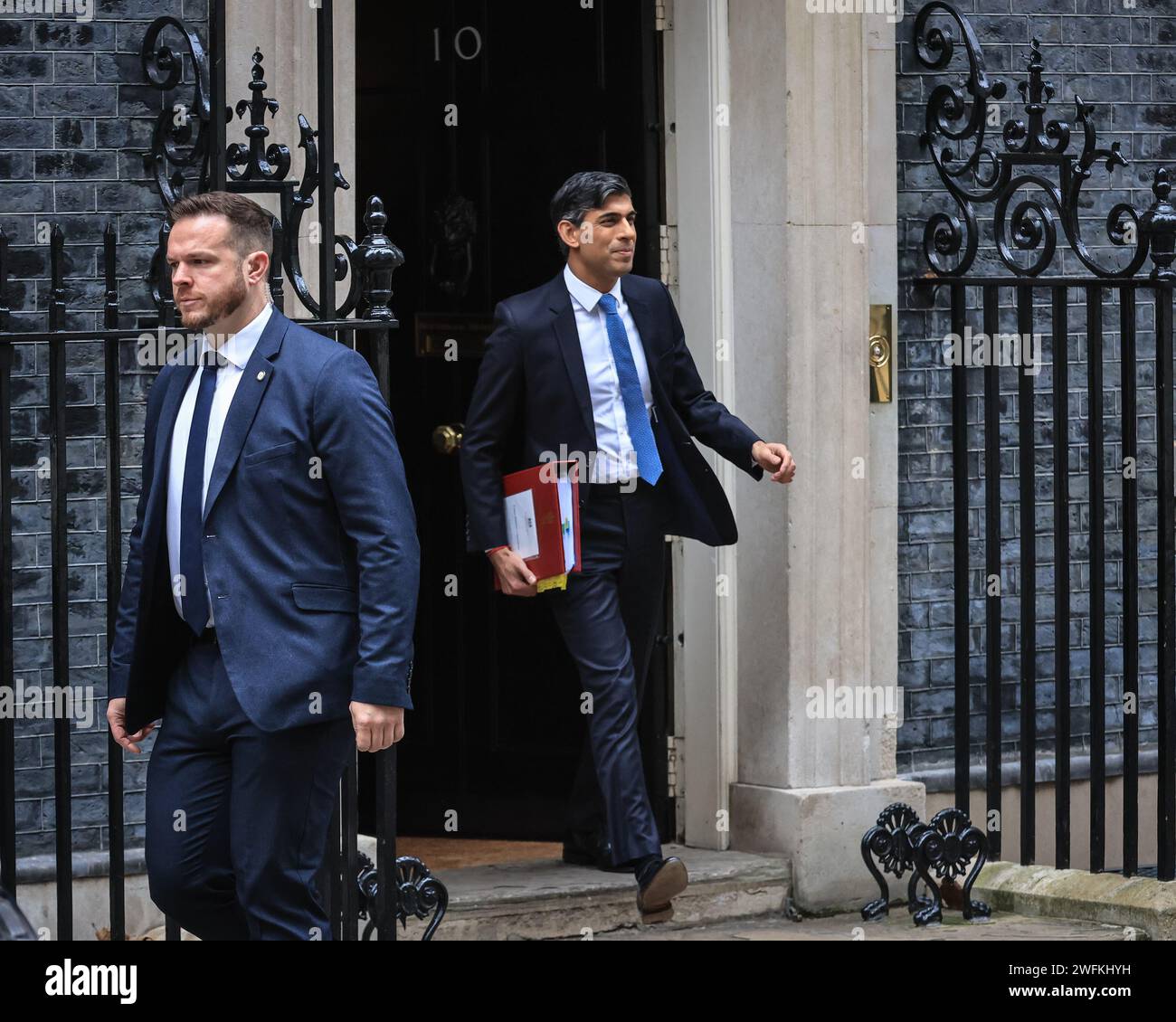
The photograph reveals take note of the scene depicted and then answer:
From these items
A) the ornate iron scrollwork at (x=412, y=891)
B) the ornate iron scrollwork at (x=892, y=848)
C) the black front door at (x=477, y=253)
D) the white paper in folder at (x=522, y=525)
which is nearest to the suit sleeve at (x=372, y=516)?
the ornate iron scrollwork at (x=412, y=891)

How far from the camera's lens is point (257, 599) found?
4.61m

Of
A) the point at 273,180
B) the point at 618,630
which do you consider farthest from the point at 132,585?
the point at 618,630

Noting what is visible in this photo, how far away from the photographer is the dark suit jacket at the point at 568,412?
662 cm

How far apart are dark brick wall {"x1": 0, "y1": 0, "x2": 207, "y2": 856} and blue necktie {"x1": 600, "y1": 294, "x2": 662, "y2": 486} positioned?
4.58 feet

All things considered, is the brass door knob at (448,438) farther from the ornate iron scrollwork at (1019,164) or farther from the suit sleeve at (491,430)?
the ornate iron scrollwork at (1019,164)

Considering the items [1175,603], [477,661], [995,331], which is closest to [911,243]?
[995,331]

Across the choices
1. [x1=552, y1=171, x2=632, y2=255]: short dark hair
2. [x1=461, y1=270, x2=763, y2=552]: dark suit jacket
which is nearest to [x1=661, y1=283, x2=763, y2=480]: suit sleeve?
[x1=461, y1=270, x2=763, y2=552]: dark suit jacket

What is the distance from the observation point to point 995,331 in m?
6.81

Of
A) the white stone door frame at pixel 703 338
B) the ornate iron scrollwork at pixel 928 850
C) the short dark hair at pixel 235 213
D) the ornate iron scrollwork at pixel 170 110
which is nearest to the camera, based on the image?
the short dark hair at pixel 235 213

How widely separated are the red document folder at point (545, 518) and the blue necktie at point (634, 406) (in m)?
0.21

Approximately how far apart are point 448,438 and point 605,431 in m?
1.18

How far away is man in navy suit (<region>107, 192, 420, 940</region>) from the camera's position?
4590 mm

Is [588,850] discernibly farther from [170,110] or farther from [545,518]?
[170,110]

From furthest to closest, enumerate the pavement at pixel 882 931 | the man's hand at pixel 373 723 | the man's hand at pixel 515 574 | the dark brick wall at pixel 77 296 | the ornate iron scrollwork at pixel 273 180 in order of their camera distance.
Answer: the pavement at pixel 882 931 < the man's hand at pixel 515 574 < the dark brick wall at pixel 77 296 < the ornate iron scrollwork at pixel 273 180 < the man's hand at pixel 373 723
